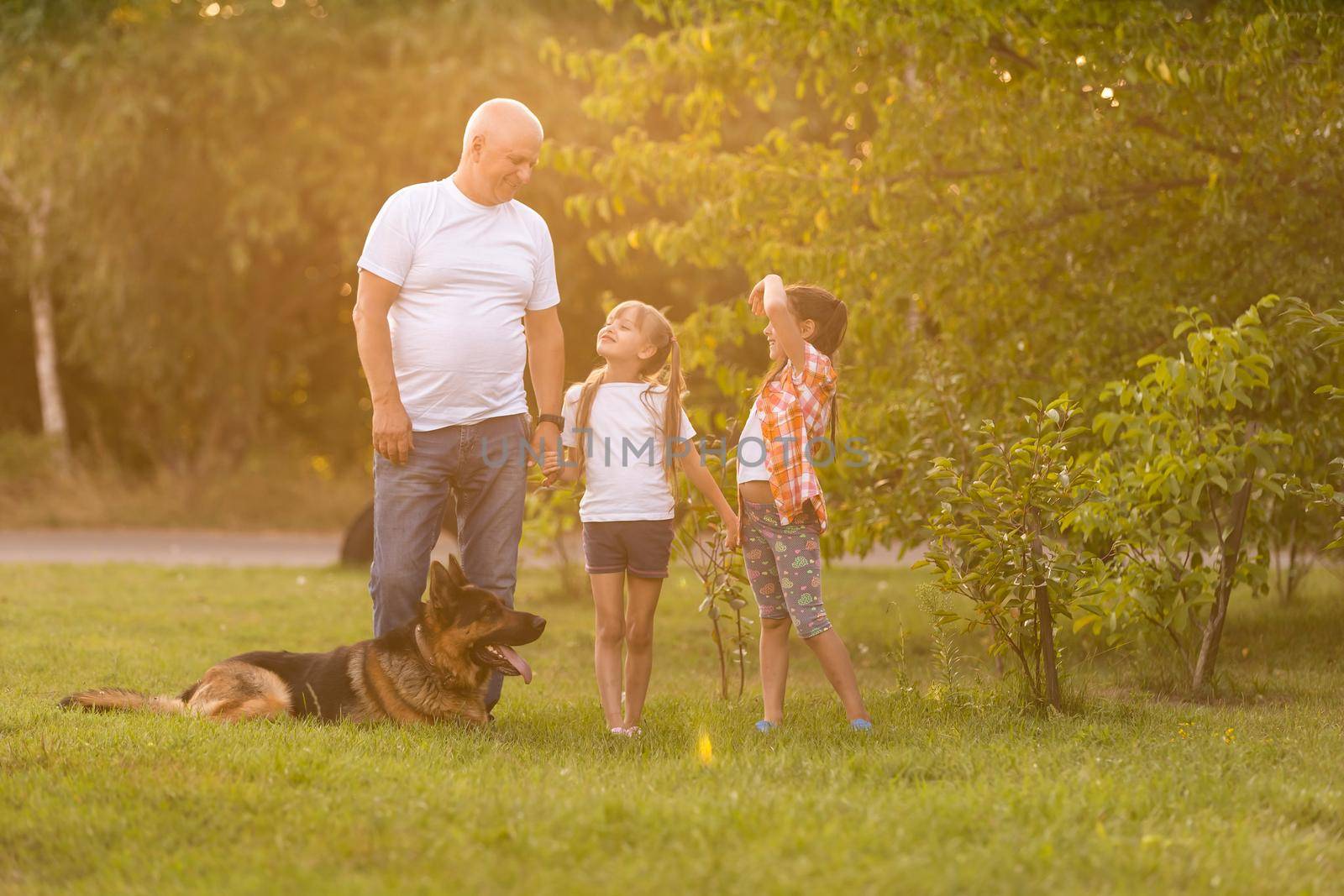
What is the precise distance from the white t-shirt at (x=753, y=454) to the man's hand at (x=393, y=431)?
1309mm

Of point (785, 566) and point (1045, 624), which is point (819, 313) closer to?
point (785, 566)

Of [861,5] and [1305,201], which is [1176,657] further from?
[861,5]

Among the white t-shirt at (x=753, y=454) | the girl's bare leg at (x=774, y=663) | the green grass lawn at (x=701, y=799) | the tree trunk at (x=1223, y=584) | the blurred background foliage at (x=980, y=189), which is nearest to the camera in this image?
the green grass lawn at (x=701, y=799)

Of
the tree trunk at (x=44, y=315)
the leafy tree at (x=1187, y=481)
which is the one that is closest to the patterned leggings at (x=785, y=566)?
the leafy tree at (x=1187, y=481)

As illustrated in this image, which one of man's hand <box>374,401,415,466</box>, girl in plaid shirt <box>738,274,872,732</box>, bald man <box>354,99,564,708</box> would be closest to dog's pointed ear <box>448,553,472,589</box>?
bald man <box>354,99,564,708</box>

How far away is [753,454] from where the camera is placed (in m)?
5.28

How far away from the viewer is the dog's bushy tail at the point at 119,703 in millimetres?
5492

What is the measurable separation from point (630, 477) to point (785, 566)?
2.29ft

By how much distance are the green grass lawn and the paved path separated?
7.51 metres

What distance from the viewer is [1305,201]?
7262 mm

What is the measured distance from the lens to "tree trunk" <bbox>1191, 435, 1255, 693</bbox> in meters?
6.02

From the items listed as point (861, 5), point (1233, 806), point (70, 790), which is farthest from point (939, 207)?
point (70, 790)

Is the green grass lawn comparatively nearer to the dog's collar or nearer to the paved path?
the dog's collar

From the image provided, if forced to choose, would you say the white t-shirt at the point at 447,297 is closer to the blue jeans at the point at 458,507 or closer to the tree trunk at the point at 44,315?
the blue jeans at the point at 458,507
